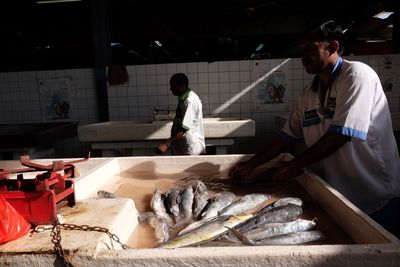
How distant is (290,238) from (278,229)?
0.11 m

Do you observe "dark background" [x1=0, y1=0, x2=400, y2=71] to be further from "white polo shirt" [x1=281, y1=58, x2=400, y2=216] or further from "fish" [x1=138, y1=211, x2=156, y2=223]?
"fish" [x1=138, y1=211, x2=156, y2=223]

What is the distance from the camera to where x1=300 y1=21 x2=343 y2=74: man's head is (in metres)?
2.54

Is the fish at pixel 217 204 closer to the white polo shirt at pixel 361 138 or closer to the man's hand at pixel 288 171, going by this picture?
the man's hand at pixel 288 171

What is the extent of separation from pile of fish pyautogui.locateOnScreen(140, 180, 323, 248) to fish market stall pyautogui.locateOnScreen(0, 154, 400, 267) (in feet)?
0.12

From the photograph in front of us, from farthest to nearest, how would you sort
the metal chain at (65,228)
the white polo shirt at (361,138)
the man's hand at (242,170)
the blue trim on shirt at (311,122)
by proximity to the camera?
1. the man's hand at (242,170)
2. the blue trim on shirt at (311,122)
3. the white polo shirt at (361,138)
4. the metal chain at (65,228)

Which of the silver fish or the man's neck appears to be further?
the man's neck

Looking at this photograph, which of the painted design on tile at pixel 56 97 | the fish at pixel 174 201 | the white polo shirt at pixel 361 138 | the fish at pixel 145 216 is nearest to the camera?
the fish at pixel 145 216

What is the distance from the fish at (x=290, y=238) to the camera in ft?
5.78

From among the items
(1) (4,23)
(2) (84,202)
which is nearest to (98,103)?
(1) (4,23)

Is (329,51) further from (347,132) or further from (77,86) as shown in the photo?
(77,86)

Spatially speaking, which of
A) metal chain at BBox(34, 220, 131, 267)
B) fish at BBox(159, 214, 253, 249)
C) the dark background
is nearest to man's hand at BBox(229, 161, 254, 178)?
fish at BBox(159, 214, 253, 249)

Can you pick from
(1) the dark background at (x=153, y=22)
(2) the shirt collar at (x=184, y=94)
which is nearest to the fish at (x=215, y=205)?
(2) the shirt collar at (x=184, y=94)

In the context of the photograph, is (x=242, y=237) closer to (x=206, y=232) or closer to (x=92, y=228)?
(x=206, y=232)

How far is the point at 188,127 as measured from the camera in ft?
15.6
